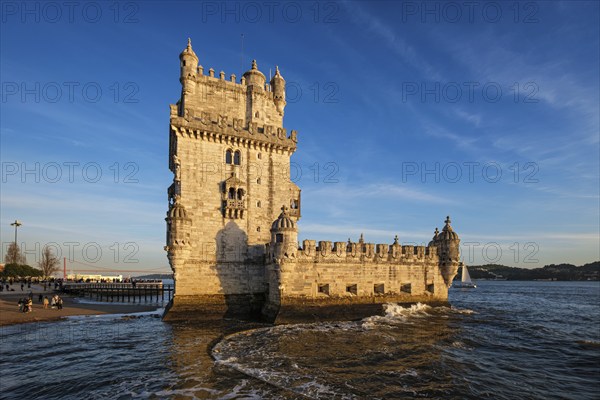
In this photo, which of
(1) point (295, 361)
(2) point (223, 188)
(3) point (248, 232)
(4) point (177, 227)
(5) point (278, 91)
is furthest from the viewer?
(5) point (278, 91)

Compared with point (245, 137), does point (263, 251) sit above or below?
below

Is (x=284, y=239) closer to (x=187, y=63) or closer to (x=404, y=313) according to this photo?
(x=404, y=313)

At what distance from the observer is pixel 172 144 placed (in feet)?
91.5

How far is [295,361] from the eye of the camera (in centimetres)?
1490

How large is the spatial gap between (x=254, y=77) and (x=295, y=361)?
24.0 m

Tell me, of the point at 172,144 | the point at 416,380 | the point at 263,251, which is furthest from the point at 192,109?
the point at 416,380

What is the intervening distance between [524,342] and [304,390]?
59.4 ft

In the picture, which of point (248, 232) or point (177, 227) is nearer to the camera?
point (177, 227)


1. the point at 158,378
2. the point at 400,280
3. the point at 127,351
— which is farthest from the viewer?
the point at 400,280

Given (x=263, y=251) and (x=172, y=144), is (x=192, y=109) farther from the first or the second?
(x=263, y=251)

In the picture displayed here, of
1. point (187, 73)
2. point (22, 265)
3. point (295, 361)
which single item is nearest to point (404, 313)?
point (295, 361)

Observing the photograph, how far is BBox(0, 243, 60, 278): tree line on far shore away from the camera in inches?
2493

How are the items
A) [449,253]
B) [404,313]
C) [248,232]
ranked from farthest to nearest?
1. [449,253]
2. [404,313]
3. [248,232]

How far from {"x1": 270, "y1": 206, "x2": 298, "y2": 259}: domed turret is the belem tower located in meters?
0.08
